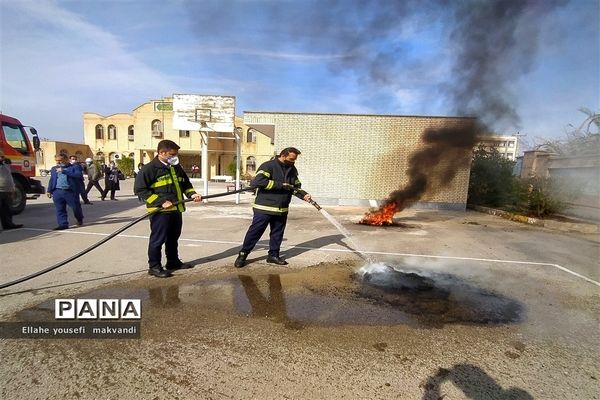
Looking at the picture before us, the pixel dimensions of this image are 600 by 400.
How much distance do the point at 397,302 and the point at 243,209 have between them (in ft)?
27.2

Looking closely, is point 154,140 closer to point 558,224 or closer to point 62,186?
point 62,186

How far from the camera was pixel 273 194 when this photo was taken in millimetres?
4617

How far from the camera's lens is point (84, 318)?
3.03m

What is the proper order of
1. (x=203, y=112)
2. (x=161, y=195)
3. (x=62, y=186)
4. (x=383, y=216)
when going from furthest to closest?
(x=203, y=112) → (x=383, y=216) → (x=62, y=186) → (x=161, y=195)

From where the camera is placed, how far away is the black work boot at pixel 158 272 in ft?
13.8

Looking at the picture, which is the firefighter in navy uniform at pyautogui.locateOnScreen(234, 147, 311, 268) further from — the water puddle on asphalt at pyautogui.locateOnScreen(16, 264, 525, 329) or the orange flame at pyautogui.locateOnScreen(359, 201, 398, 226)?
the orange flame at pyautogui.locateOnScreen(359, 201, 398, 226)

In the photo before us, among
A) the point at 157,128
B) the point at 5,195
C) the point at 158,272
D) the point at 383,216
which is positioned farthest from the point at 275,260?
the point at 157,128

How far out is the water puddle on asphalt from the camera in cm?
319

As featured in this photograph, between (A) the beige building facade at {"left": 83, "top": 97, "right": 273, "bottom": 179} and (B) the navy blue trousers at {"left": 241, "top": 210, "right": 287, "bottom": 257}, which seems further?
(A) the beige building facade at {"left": 83, "top": 97, "right": 273, "bottom": 179}

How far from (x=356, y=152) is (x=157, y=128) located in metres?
30.1

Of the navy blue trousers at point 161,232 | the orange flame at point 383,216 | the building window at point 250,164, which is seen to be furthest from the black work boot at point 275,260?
the building window at point 250,164

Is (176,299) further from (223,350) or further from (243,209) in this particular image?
(243,209)

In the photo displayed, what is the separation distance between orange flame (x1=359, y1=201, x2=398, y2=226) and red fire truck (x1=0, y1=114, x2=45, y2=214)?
975cm

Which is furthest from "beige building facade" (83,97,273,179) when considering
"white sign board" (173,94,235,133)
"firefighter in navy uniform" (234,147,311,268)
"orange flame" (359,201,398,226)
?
"firefighter in navy uniform" (234,147,311,268)
